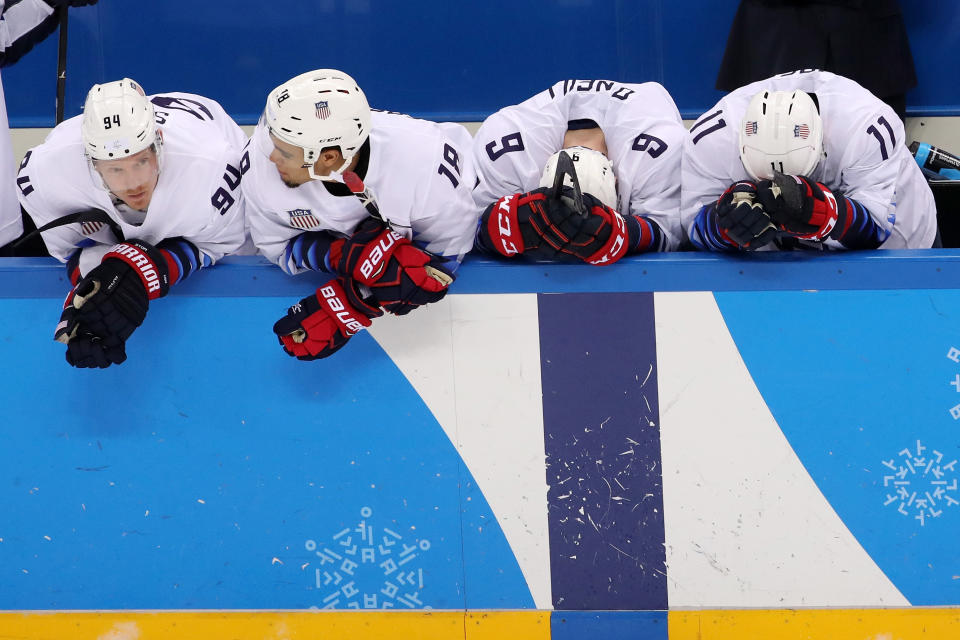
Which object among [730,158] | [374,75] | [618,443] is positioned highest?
[730,158]

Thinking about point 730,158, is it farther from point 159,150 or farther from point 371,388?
point 159,150

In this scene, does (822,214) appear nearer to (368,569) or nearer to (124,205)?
(368,569)

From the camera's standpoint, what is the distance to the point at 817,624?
2613 mm

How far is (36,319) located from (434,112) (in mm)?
2929

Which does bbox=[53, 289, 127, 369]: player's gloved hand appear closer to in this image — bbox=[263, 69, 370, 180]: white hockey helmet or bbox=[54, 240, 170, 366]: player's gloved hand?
bbox=[54, 240, 170, 366]: player's gloved hand

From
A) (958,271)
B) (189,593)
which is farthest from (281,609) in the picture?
(958,271)

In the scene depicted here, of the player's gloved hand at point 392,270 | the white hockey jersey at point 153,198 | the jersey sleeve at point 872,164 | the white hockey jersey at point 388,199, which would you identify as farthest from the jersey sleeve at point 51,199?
the jersey sleeve at point 872,164

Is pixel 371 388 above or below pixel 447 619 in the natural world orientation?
above

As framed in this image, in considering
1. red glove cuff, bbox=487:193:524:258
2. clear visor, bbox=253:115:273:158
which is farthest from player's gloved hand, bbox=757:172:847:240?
clear visor, bbox=253:115:273:158

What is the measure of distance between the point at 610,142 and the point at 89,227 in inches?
62.7

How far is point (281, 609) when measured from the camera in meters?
2.71

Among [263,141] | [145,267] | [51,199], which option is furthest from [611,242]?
[51,199]

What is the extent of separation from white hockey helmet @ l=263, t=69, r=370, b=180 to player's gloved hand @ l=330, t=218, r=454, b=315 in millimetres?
229

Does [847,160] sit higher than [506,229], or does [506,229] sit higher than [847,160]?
[847,160]
